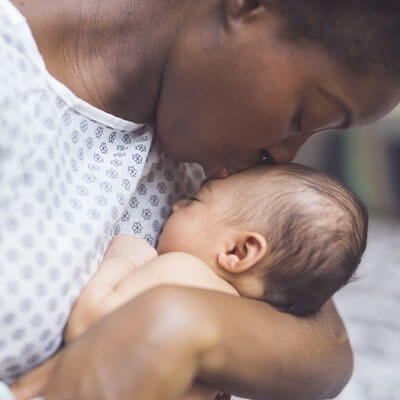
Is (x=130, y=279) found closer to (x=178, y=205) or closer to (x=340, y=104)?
(x=178, y=205)

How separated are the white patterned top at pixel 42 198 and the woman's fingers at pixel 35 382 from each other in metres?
0.02

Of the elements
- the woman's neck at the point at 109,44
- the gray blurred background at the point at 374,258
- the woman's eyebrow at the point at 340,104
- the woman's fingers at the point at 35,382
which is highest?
the woman's neck at the point at 109,44

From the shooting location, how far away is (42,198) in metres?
0.80

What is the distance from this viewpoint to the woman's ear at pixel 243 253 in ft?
3.03

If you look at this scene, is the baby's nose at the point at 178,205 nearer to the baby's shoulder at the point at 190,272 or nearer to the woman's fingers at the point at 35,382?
the baby's shoulder at the point at 190,272

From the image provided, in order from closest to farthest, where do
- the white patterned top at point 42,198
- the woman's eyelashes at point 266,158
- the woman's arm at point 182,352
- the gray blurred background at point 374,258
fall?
1. the woman's arm at point 182,352
2. the white patterned top at point 42,198
3. the woman's eyelashes at point 266,158
4. the gray blurred background at point 374,258

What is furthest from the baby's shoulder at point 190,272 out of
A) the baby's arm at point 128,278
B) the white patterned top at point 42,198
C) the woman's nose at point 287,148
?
the woman's nose at point 287,148

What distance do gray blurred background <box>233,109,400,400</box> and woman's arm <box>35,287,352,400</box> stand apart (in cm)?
36

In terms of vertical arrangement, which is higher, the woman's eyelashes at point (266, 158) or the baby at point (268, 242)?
the woman's eyelashes at point (266, 158)

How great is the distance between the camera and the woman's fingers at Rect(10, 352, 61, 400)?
29.4 inches

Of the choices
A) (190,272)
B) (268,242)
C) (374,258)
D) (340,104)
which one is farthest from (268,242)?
(374,258)

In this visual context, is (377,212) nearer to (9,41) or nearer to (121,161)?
(121,161)

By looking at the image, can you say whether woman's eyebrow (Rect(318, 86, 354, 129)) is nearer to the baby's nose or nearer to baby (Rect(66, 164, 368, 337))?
baby (Rect(66, 164, 368, 337))

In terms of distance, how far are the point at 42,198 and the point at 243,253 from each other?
35cm
